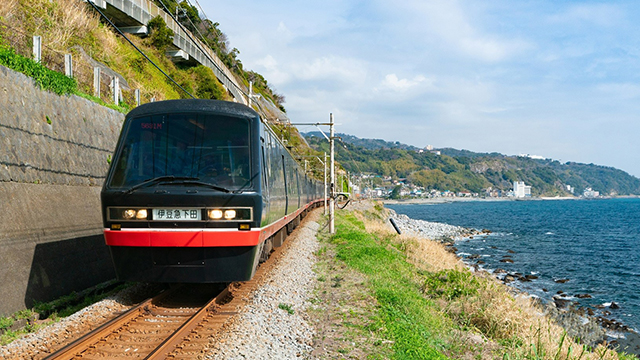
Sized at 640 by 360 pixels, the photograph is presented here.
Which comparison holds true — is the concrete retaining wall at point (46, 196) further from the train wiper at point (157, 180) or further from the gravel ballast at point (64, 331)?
the train wiper at point (157, 180)

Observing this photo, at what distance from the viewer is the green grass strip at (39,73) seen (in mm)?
8453

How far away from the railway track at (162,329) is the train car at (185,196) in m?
0.47

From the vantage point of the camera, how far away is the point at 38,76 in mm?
8945

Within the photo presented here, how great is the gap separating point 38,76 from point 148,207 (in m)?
4.35

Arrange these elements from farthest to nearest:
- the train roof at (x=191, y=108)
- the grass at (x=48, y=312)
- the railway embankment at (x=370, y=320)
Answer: the train roof at (x=191, y=108) < the grass at (x=48, y=312) < the railway embankment at (x=370, y=320)

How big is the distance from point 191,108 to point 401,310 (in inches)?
181

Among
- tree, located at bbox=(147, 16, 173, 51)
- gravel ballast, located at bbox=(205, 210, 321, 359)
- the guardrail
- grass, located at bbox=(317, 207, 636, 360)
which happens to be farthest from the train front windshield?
tree, located at bbox=(147, 16, 173, 51)

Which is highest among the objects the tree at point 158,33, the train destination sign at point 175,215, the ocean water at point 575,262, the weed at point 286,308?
the tree at point 158,33

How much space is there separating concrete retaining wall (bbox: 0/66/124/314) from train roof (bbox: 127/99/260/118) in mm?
2026

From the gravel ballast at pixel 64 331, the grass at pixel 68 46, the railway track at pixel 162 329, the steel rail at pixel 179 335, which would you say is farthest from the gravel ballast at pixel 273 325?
the grass at pixel 68 46

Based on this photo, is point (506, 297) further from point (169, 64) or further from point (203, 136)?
point (169, 64)

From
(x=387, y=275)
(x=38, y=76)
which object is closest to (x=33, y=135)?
(x=38, y=76)

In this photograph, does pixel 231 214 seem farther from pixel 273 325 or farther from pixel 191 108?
pixel 191 108

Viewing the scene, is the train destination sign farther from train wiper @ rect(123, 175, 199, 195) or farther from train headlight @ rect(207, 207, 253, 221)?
train wiper @ rect(123, 175, 199, 195)
